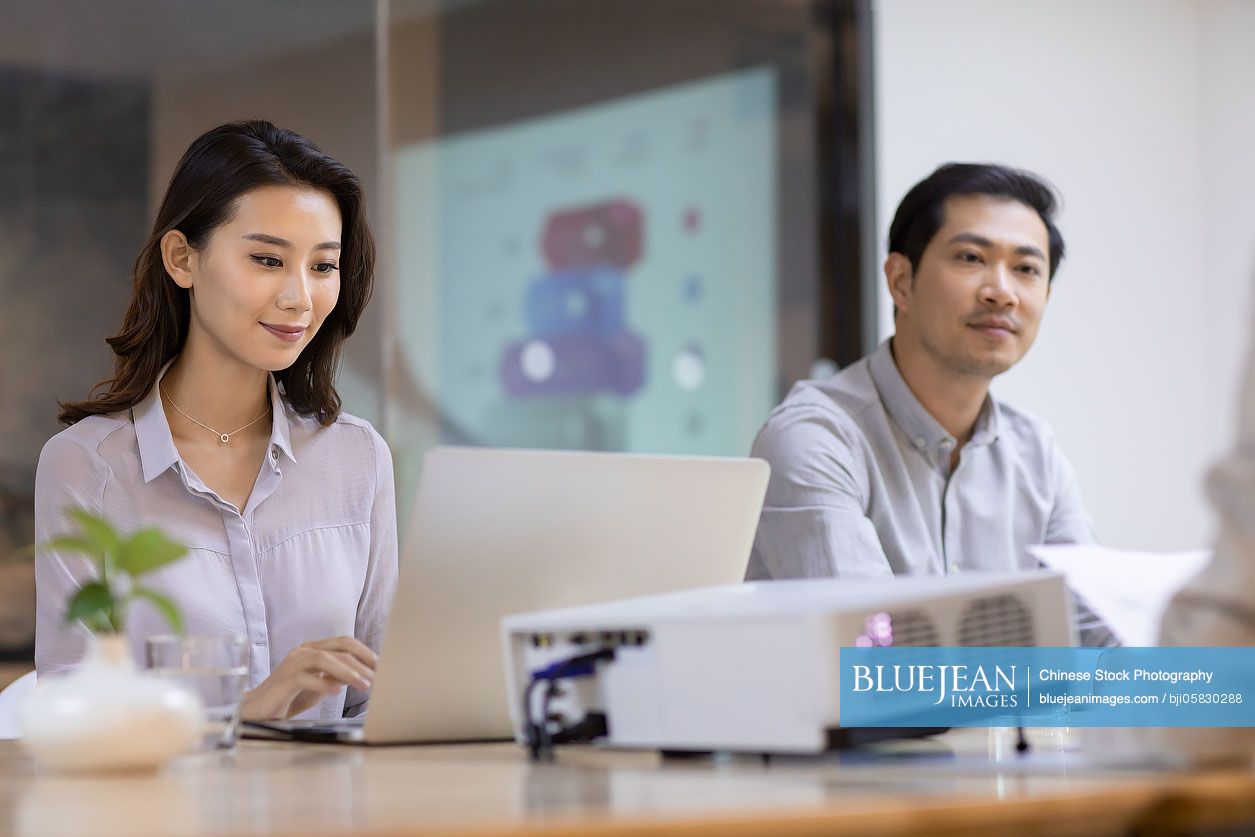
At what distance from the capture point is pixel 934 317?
259cm

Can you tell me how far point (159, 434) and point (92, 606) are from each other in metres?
0.91

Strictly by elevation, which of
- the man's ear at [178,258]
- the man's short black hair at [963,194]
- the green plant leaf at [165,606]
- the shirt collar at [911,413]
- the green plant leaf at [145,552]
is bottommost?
the green plant leaf at [165,606]

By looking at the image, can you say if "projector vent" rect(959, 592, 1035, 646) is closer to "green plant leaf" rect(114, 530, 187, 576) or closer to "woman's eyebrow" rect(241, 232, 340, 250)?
"green plant leaf" rect(114, 530, 187, 576)

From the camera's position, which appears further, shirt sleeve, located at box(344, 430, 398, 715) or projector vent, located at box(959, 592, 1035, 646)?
shirt sleeve, located at box(344, 430, 398, 715)

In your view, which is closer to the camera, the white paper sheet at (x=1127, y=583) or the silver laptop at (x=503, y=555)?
the silver laptop at (x=503, y=555)

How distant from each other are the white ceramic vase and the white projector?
0.96 feet

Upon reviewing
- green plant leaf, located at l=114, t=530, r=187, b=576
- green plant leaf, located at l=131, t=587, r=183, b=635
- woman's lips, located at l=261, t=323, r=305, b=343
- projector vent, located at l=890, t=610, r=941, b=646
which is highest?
woman's lips, located at l=261, t=323, r=305, b=343

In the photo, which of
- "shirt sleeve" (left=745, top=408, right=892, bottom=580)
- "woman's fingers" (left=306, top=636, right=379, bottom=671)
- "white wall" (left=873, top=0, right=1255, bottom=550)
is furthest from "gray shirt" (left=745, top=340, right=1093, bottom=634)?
"white wall" (left=873, top=0, right=1255, bottom=550)

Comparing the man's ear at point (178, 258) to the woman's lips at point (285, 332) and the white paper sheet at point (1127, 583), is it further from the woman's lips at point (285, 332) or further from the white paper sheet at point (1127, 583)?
the white paper sheet at point (1127, 583)

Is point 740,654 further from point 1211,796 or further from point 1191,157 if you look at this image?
point 1191,157

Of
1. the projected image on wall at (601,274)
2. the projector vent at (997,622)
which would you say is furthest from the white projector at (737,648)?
the projected image on wall at (601,274)

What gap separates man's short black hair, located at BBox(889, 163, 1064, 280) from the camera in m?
2.65

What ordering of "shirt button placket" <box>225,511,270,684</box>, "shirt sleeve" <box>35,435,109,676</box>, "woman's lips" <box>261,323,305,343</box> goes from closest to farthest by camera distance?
"shirt sleeve" <box>35,435,109,676</box> < "shirt button placket" <box>225,511,270,684</box> < "woman's lips" <box>261,323,305,343</box>

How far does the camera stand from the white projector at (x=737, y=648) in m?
1.11
